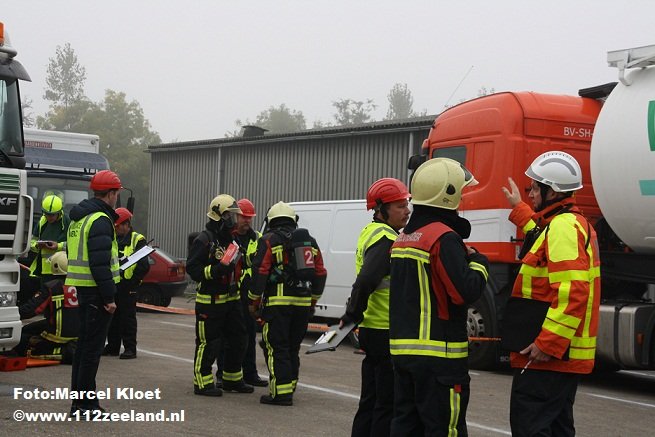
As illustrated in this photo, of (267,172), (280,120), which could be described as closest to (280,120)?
(280,120)

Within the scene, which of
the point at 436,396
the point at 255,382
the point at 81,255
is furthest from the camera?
the point at 255,382

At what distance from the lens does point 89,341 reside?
7.43 metres

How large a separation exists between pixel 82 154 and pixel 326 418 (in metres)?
11.5

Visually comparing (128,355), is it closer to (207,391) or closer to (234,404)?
(207,391)

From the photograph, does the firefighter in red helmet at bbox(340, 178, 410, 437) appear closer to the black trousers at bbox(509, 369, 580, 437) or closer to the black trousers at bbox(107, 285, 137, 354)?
the black trousers at bbox(509, 369, 580, 437)

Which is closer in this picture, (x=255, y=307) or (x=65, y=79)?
(x=255, y=307)

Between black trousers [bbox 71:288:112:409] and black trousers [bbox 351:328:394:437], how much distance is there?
2.34 m

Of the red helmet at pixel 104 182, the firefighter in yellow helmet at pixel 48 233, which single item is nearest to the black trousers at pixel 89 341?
the red helmet at pixel 104 182

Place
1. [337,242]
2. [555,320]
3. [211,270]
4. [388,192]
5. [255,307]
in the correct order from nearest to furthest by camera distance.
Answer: [555,320] < [388,192] < [255,307] < [211,270] < [337,242]

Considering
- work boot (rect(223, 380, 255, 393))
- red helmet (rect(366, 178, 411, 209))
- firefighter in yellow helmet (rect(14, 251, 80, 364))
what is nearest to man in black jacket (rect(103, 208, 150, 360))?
firefighter in yellow helmet (rect(14, 251, 80, 364))

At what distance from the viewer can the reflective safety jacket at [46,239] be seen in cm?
1119

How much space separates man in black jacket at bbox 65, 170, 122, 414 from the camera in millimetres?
7434

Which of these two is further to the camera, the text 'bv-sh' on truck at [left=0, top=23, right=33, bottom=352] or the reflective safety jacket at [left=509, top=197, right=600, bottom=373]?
the text 'bv-sh' on truck at [left=0, top=23, right=33, bottom=352]

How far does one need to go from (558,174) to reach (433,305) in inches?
47.0
